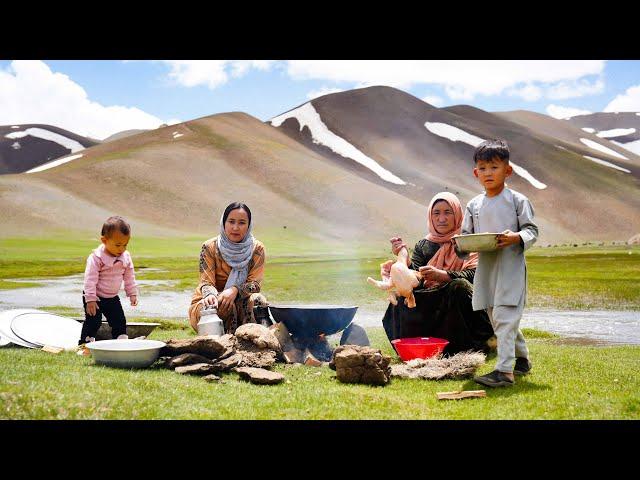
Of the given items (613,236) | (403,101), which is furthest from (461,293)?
(403,101)

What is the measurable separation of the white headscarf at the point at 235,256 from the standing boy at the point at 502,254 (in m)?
2.50

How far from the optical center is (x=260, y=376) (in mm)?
4625

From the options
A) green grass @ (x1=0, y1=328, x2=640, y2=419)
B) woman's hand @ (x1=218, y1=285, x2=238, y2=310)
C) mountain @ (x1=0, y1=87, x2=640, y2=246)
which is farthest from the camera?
mountain @ (x1=0, y1=87, x2=640, y2=246)

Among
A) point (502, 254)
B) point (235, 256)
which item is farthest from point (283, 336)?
point (502, 254)

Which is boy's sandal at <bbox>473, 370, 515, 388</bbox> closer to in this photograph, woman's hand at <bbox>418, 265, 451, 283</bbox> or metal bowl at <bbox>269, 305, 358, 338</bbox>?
woman's hand at <bbox>418, 265, 451, 283</bbox>

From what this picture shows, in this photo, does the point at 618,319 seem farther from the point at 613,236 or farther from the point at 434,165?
the point at 434,165

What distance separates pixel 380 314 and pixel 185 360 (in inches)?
272

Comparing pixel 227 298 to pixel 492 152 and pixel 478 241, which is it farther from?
pixel 492 152

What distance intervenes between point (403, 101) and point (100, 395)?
116 metres

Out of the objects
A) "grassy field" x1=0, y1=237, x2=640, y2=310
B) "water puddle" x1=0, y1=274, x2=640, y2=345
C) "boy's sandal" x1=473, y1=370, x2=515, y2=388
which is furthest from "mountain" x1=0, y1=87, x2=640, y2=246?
"boy's sandal" x1=473, y1=370, x2=515, y2=388

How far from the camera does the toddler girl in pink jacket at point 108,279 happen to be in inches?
219

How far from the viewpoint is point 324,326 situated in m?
5.78

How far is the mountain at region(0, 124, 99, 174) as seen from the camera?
359ft

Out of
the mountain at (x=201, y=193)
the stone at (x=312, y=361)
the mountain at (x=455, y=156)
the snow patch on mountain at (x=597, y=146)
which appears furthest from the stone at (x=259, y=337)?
the snow patch on mountain at (x=597, y=146)
